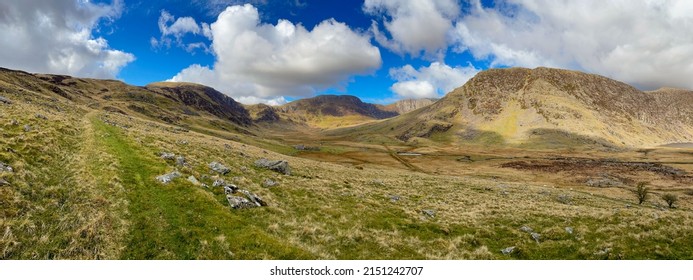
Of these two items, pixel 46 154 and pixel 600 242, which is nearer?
pixel 600 242

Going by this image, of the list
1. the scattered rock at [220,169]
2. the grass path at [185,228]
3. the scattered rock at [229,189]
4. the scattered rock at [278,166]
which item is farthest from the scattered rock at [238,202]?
the scattered rock at [278,166]

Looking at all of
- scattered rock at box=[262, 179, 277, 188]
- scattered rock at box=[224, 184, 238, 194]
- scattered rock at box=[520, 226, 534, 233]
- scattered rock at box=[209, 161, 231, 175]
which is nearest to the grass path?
scattered rock at box=[224, 184, 238, 194]

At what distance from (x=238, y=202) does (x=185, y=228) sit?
5.89 metres

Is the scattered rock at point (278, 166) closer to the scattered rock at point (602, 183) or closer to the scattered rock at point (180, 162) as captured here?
the scattered rock at point (180, 162)

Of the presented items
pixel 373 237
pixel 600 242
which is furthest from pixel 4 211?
pixel 600 242

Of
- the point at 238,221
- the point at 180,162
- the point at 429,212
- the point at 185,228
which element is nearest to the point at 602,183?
the point at 429,212

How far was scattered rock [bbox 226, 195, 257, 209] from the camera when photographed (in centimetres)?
2231

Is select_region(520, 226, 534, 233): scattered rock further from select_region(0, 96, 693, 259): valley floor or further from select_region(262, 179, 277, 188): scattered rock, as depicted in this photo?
select_region(262, 179, 277, 188): scattered rock

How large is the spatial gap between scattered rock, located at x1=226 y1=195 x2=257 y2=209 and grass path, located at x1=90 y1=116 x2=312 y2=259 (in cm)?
99

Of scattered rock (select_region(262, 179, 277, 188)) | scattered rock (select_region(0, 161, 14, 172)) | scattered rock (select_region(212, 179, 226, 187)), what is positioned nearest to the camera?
scattered rock (select_region(0, 161, 14, 172))

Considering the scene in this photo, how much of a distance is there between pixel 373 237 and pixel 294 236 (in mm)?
4857

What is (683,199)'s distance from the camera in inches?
2515

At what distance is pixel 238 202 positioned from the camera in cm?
2259

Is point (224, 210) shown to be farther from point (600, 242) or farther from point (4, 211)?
point (600, 242)
